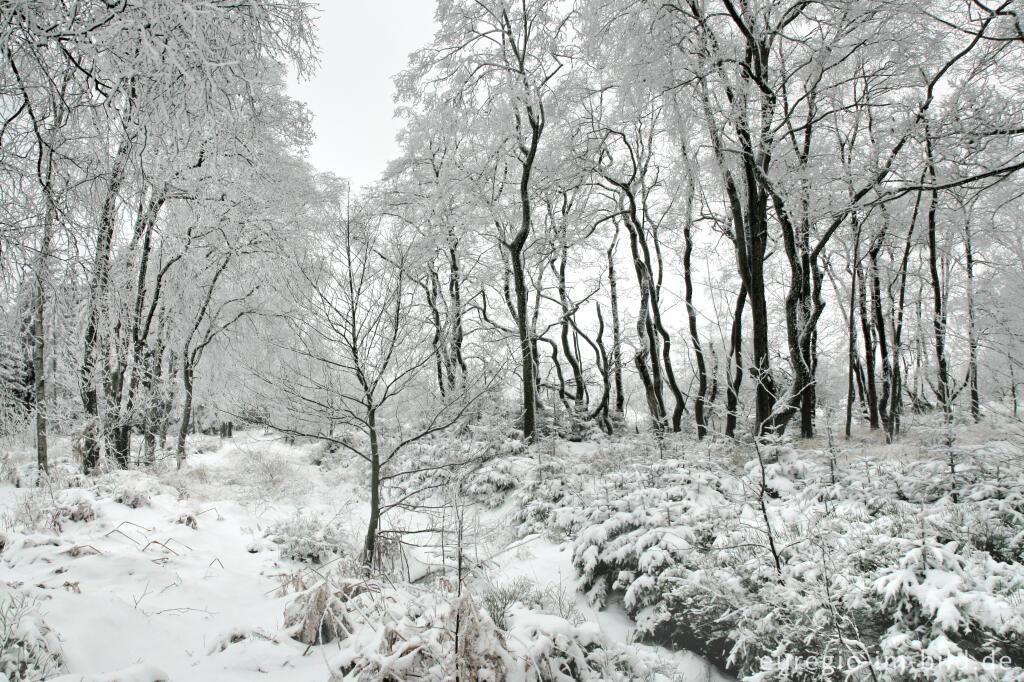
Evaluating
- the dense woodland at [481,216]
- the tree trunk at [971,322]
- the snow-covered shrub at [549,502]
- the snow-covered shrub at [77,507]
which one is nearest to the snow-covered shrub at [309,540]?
the dense woodland at [481,216]

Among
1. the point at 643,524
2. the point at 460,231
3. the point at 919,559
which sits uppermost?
the point at 460,231

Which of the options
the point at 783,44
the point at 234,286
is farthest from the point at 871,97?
the point at 234,286

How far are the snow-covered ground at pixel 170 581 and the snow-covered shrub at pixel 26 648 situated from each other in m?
0.06

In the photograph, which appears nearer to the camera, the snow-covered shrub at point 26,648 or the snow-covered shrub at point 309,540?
the snow-covered shrub at point 26,648

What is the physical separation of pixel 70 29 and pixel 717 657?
205 inches

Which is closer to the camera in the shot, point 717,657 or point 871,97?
point 717,657

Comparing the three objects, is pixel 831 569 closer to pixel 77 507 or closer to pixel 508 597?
pixel 508 597

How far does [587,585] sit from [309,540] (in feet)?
9.44

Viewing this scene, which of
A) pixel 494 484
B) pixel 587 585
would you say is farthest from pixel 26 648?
pixel 494 484

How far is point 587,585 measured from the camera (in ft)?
13.7

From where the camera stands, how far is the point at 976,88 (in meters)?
7.71

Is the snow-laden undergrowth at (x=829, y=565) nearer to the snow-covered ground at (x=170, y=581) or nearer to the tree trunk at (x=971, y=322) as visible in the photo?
the snow-covered ground at (x=170, y=581)

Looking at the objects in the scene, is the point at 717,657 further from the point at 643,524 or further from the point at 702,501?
the point at 702,501

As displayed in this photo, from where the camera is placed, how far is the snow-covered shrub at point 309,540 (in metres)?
5.00
